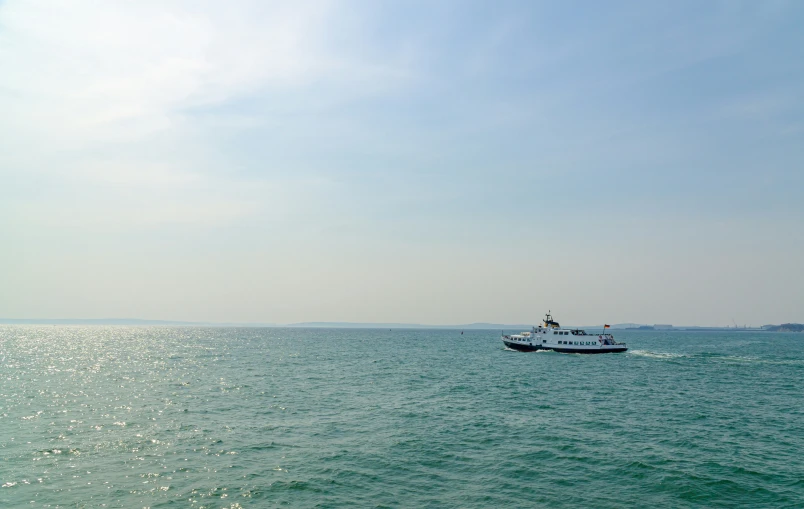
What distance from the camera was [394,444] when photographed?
34.8 metres

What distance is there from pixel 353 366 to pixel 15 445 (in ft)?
204

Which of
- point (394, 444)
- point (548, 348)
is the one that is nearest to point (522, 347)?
point (548, 348)

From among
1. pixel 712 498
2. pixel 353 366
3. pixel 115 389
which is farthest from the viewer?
pixel 353 366

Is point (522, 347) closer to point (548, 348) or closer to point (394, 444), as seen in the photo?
point (548, 348)

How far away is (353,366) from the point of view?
301ft

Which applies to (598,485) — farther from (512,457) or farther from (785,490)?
(785,490)

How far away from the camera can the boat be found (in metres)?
119

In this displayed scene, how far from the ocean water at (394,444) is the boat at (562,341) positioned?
51047 mm

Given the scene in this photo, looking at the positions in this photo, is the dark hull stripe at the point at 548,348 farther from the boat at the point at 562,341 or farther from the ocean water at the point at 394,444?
the ocean water at the point at 394,444

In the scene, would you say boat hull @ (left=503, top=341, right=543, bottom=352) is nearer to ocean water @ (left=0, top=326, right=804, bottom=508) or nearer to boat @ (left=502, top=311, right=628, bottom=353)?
boat @ (left=502, top=311, right=628, bottom=353)

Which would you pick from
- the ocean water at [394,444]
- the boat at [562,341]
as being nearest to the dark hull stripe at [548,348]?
the boat at [562,341]

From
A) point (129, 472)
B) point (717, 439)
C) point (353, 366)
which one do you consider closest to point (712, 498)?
point (717, 439)

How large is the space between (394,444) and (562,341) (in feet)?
313

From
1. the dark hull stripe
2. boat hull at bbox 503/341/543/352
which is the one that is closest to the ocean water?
the dark hull stripe
